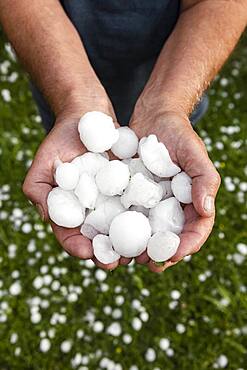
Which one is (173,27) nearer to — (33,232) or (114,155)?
(114,155)

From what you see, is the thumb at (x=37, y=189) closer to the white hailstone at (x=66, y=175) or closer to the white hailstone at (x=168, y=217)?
the white hailstone at (x=66, y=175)

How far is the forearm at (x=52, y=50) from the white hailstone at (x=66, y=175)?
159 mm

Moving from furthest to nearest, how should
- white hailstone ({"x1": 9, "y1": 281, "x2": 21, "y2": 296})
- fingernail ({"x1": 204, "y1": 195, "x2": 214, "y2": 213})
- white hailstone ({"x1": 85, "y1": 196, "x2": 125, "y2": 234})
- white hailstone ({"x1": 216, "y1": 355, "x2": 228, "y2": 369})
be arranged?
white hailstone ({"x1": 9, "y1": 281, "x2": 21, "y2": 296}), white hailstone ({"x1": 216, "y1": 355, "x2": 228, "y2": 369}), white hailstone ({"x1": 85, "y1": 196, "x2": 125, "y2": 234}), fingernail ({"x1": 204, "y1": 195, "x2": 214, "y2": 213})

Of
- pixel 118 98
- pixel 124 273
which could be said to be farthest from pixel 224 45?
pixel 124 273

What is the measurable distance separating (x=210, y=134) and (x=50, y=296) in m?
0.76

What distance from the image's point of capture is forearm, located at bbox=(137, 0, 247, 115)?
114 cm

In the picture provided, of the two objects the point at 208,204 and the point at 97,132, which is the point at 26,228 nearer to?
the point at 97,132

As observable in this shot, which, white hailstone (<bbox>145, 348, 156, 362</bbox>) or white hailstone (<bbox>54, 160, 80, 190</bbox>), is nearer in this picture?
white hailstone (<bbox>54, 160, 80, 190</bbox>)

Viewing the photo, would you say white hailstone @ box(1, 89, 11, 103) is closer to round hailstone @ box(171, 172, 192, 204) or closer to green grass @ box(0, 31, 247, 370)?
green grass @ box(0, 31, 247, 370)

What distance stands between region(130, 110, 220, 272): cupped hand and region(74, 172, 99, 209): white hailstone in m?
0.13

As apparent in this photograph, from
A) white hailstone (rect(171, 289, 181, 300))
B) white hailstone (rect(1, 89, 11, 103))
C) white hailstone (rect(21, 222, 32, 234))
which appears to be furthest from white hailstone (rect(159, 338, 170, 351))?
white hailstone (rect(1, 89, 11, 103))

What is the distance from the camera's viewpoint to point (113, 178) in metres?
1.00

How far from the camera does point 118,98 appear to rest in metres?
1.57

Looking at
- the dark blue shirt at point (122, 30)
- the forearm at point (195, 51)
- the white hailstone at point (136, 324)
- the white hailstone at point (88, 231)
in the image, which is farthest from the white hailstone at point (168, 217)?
the white hailstone at point (136, 324)
